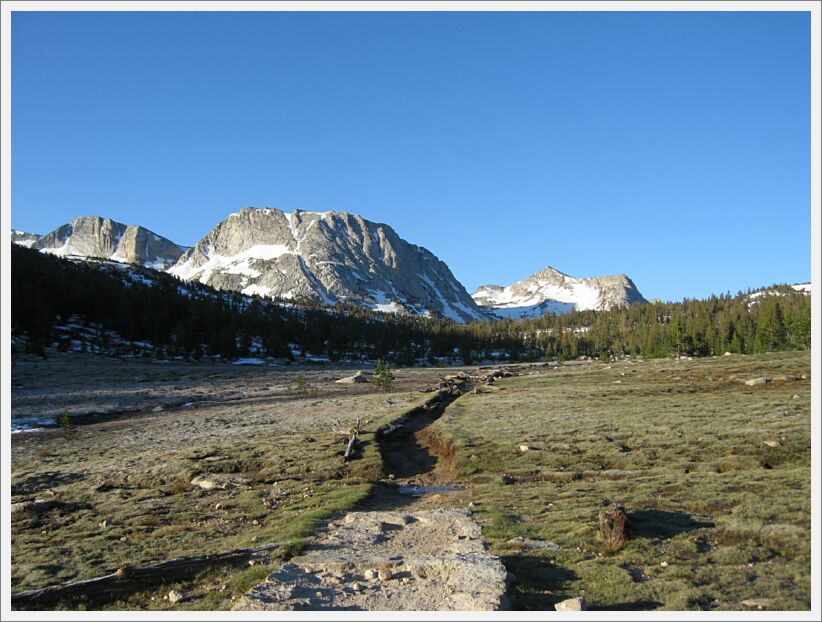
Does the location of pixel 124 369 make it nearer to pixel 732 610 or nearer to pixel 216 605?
pixel 216 605

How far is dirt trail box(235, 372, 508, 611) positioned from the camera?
12102 mm

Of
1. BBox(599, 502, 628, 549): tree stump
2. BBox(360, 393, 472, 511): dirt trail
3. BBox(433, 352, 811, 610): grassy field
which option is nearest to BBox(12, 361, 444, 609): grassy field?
BBox(360, 393, 472, 511): dirt trail

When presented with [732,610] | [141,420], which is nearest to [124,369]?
[141,420]

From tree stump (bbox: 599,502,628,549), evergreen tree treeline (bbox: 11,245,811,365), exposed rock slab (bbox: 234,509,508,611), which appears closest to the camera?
exposed rock slab (bbox: 234,509,508,611)

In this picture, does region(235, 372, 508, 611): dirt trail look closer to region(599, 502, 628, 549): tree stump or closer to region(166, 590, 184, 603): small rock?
region(166, 590, 184, 603): small rock

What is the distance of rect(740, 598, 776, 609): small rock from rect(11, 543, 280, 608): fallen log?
13.3 m

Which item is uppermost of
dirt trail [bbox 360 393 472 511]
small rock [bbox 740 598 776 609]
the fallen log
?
small rock [bbox 740 598 776 609]

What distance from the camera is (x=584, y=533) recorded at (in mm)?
16469

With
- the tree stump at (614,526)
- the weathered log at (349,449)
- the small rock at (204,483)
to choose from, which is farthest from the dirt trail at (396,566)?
the small rock at (204,483)

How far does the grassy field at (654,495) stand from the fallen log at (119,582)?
9.02m

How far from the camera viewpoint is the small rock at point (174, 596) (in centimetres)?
1279

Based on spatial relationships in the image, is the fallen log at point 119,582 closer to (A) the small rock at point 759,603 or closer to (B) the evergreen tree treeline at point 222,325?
(A) the small rock at point 759,603

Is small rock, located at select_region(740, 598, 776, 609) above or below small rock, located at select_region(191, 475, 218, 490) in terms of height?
above

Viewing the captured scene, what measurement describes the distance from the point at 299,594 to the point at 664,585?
8.88m
